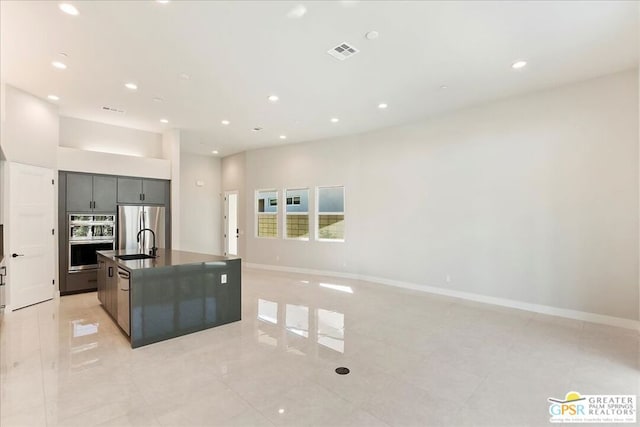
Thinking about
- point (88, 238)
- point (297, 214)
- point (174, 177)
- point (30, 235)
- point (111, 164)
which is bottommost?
point (88, 238)

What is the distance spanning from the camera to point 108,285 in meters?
4.43

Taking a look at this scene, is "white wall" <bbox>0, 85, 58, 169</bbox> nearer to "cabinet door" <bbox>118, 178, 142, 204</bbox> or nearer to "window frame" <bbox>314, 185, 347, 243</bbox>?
"cabinet door" <bbox>118, 178, 142, 204</bbox>

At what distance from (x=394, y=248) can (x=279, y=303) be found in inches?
108

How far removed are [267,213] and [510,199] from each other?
19.5ft

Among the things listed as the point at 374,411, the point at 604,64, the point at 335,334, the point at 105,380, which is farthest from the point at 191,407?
the point at 604,64

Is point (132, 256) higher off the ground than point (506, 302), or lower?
higher

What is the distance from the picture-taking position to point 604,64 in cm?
392

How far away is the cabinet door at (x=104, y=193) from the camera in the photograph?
19.7 ft

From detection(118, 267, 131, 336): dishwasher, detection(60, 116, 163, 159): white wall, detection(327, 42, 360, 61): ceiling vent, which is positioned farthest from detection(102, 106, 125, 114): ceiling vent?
detection(327, 42, 360, 61): ceiling vent

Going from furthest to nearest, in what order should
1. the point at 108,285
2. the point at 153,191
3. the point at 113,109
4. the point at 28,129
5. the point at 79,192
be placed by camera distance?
the point at 153,191, the point at 79,192, the point at 113,109, the point at 28,129, the point at 108,285

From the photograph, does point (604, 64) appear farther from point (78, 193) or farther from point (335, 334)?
point (78, 193)

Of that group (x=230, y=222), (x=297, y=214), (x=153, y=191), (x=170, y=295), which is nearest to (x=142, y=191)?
(x=153, y=191)

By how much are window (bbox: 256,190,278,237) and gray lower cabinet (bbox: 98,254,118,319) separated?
428 cm

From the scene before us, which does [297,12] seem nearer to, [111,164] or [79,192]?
[111,164]
